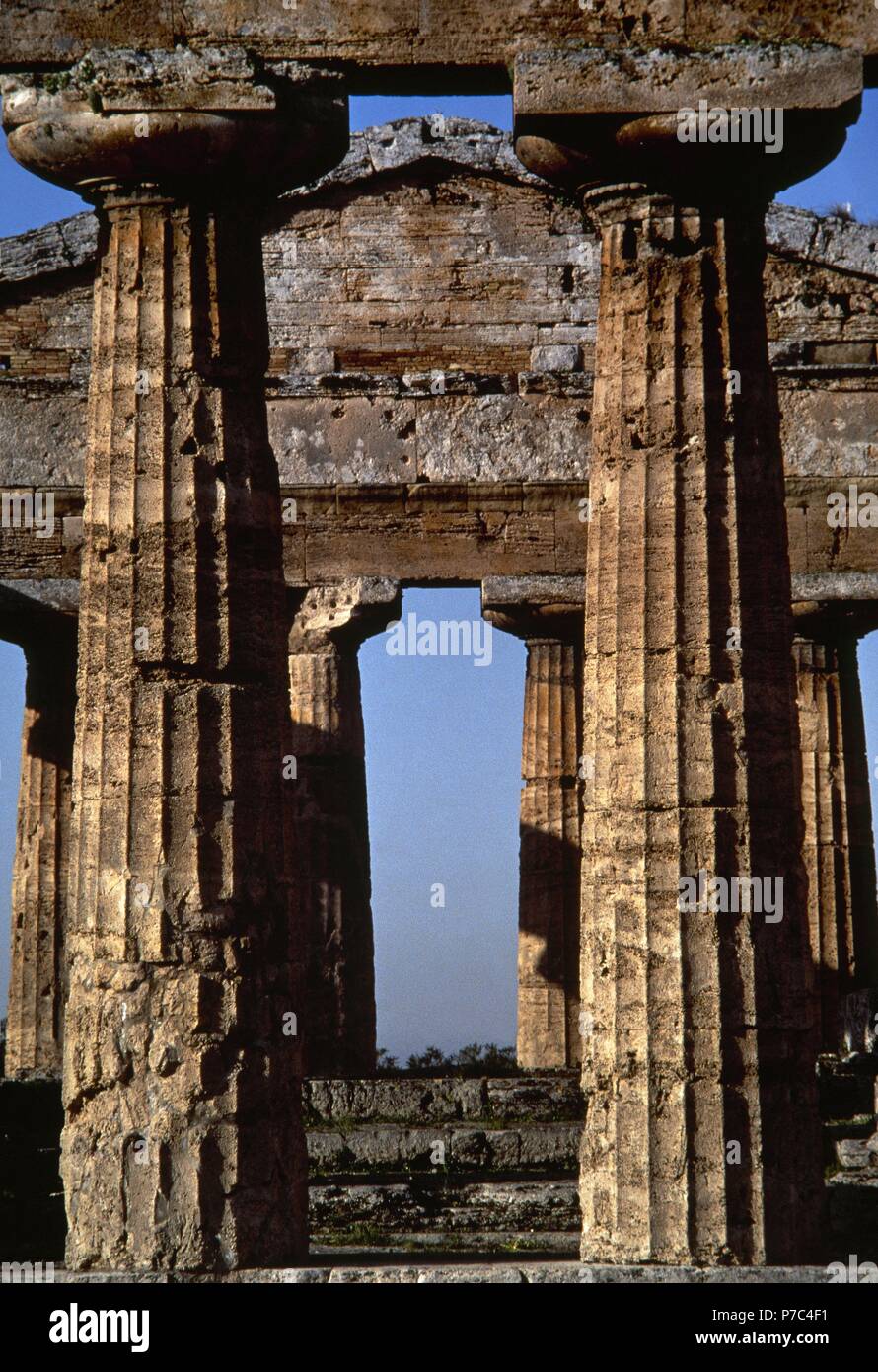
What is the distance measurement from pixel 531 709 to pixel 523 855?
1.59m

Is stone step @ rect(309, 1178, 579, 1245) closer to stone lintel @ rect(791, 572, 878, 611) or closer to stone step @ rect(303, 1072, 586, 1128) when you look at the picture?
stone step @ rect(303, 1072, 586, 1128)

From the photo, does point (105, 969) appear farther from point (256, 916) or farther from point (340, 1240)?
point (340, 1240)

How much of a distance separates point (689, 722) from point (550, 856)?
1127 cm

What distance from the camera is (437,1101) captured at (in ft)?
66.5

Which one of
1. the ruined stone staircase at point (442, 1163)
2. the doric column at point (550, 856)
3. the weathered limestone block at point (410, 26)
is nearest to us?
the weathered limestone block at point (410, 26)

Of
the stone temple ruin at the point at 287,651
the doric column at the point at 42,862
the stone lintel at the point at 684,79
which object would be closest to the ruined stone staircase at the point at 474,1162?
the stone temple ruin at the point at 287,651

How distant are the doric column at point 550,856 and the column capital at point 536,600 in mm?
366

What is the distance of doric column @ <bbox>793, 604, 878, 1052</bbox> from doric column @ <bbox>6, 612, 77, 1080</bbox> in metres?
7.85

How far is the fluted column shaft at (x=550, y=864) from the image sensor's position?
23.9 m

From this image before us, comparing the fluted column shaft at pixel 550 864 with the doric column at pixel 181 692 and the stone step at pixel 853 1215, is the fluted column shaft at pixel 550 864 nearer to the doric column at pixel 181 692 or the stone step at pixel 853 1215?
the stone step at pixel 853 1215

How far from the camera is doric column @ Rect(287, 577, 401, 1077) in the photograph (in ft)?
72.1

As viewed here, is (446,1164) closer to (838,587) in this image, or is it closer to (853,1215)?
(853,1215)

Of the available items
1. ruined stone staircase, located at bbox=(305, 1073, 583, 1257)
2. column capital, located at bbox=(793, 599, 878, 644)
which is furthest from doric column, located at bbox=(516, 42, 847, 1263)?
column capital, located at bbox=(793, 599, 878, 644)

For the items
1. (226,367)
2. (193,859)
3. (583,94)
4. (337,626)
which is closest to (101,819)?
(193,859)
